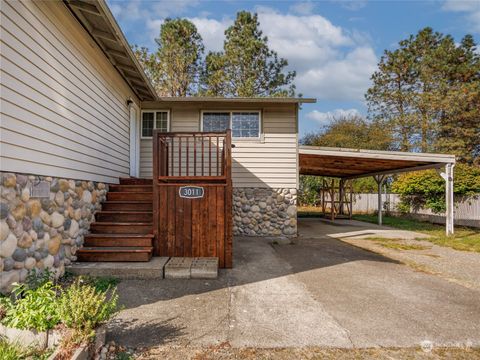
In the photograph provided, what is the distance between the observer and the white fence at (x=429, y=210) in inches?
424

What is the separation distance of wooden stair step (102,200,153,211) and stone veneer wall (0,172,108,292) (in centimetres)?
52

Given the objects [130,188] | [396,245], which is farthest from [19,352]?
[396,245]

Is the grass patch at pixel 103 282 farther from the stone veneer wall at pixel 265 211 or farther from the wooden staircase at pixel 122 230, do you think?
the stone veneer wall at pixel 265 211

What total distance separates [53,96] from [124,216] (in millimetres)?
2200

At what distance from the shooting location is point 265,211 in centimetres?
711

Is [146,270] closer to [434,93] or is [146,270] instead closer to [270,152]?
[270,152]

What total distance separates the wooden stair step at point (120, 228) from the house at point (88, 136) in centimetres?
2

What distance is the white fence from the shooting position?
35.3ft

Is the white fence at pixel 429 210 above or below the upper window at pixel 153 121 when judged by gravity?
below

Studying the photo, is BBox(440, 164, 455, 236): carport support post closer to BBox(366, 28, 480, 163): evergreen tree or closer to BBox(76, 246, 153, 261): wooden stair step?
BBox(76, 246, 153, 261): wooden stair step

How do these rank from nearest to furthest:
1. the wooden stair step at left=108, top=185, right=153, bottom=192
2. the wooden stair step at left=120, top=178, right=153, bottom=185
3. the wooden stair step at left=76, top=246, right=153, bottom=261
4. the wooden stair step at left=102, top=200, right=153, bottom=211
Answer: the wooden stair step at left=76, top=246, right=153, bottom=261
the wooden stair step at left=102, top=200, right=153, bottom=211
the wooden stair step at left=108, top=185, right=153, bottom=192
the wooden stair step at left=120, top=178, right=153, bottom=185

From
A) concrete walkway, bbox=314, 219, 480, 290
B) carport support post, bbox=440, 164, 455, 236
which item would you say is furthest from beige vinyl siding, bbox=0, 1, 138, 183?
carport support post, bbox=440, 164, 455, 236

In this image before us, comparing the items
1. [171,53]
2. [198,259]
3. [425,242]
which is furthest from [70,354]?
[171,53]

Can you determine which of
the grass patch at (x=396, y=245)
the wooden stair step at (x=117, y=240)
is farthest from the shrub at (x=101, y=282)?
the grass patch at (x=396, y=245)
